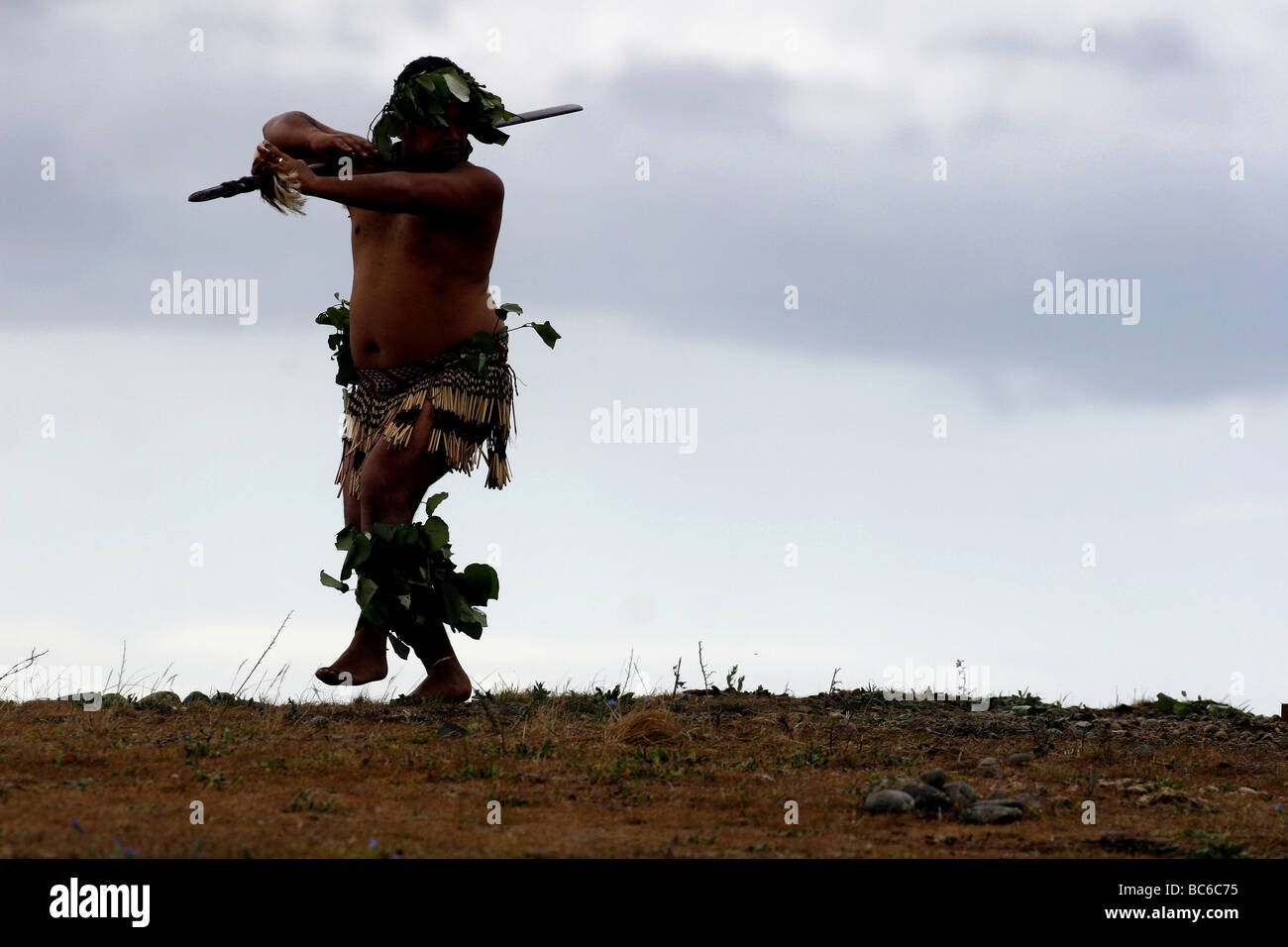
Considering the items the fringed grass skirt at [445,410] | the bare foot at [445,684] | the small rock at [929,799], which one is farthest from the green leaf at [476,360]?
the small rock at [929,799]

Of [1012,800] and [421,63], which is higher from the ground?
[421,63]

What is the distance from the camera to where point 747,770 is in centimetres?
713

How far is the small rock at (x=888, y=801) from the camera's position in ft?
20.5

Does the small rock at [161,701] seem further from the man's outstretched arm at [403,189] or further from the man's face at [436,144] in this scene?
the man's face at [436,144]

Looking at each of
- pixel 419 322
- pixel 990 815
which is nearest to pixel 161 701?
pixel 419 322

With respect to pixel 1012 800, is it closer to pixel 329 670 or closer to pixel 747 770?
pixel 747 770

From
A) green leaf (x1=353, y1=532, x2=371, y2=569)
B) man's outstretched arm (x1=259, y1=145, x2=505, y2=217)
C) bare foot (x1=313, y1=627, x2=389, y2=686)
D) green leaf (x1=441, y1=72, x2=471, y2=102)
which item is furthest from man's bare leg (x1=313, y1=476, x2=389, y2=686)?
green leaf (x1=441, y1=72, x2=471, y2=102)

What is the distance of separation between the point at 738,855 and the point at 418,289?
4.57 metres

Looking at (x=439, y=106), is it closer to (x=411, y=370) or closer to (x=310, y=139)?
(x=310, y=139)

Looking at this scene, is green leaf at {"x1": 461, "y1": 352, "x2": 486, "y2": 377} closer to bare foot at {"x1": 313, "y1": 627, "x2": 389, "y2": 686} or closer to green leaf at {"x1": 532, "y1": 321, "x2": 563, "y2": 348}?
green leaf at {"x1": 532, "y1": 321, "x2": 563, "y2": 348}

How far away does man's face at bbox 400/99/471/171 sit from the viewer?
8695mm

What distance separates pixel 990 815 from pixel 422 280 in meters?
Result: 4.54
